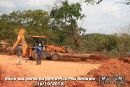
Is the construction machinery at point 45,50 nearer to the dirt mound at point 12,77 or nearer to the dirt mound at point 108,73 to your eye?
the dirt mound at point 12,77

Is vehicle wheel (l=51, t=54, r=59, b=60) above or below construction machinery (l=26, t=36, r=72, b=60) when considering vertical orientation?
below

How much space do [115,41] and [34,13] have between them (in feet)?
42.4

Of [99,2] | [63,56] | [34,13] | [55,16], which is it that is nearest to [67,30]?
[55,16]

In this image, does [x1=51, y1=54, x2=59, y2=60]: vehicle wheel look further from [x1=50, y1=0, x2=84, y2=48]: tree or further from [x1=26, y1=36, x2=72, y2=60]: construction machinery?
[x1=50, y1=0, x2=84, y2=48]: tree

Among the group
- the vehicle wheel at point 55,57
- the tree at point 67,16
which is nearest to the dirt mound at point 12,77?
the vehicle wheel at point 55,57

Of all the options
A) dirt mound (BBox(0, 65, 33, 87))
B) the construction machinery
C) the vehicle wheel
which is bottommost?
dirt mound (BBox(0, 65, 33, 87))

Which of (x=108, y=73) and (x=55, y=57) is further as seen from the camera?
(x=55, y=57)

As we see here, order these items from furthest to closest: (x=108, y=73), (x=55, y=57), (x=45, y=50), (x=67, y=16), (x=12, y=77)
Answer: (x=67, y=16) → (x=55, y=57) → (x=45, y=50) → (x=108, y=73) → (x=12, y=77)

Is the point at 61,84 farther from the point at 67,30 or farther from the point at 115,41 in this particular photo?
the point at 115,41

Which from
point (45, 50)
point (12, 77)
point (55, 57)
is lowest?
point (12, 77)

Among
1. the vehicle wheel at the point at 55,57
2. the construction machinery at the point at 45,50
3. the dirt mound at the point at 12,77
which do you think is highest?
the construction machinery at the point at 45,50

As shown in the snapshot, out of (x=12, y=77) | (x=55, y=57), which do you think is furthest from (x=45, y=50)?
(x=12, y=77)

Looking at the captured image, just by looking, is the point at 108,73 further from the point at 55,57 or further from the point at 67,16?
the point at 67,16

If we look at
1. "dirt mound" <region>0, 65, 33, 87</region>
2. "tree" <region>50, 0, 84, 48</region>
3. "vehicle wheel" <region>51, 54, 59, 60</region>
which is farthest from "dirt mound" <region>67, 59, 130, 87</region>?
"tree" <region>50, 0, 84, 48</region>
